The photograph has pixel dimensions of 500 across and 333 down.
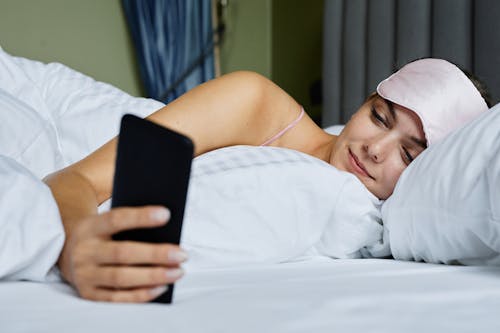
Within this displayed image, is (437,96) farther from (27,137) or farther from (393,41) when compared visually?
(393,41)

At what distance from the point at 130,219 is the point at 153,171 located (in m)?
0.06

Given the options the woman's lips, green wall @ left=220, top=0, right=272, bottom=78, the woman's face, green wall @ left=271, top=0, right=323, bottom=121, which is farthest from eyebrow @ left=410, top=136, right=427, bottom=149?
green wall @ left=220, top=0, right=272, bottom=78

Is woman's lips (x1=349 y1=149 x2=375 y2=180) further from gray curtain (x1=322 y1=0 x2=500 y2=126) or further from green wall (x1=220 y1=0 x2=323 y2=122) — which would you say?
green wall (x1=220 y1=0 x2=323 y2=122)

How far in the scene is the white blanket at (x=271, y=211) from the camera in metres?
1.06

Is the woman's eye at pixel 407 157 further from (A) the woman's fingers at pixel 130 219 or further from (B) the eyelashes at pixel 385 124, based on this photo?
(A) the woman's fingers at pixel 130 219

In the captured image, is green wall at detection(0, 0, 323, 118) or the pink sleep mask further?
green wall at detection(0, 0, 323, 118)

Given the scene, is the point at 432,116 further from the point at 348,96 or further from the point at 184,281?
the point at 348,96

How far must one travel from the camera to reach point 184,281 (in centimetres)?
89

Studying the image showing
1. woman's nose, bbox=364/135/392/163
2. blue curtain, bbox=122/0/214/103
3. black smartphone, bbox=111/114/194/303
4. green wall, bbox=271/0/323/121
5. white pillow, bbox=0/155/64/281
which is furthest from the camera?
green wall, bbox=271/0/323/121

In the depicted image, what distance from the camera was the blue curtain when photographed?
2645mm

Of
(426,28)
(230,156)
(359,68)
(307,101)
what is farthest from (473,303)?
(307,101)

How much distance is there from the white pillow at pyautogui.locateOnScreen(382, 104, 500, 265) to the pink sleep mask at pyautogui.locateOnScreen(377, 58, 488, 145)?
0.51 ft

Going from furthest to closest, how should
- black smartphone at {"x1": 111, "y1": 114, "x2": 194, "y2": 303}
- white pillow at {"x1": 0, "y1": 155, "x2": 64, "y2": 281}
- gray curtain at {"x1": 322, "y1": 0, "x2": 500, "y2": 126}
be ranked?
gray curtain at {"x1": 322, "y1": 0, "x2": 500, "y2": 126} < white pillow at {"x1": 0, "y1": 155, "x2": 64, "y2": 281} < black smartphone at {"x1": 111, "y1": 114, "x2": 194, "y2": 303}

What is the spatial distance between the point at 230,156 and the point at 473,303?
0.53 m
